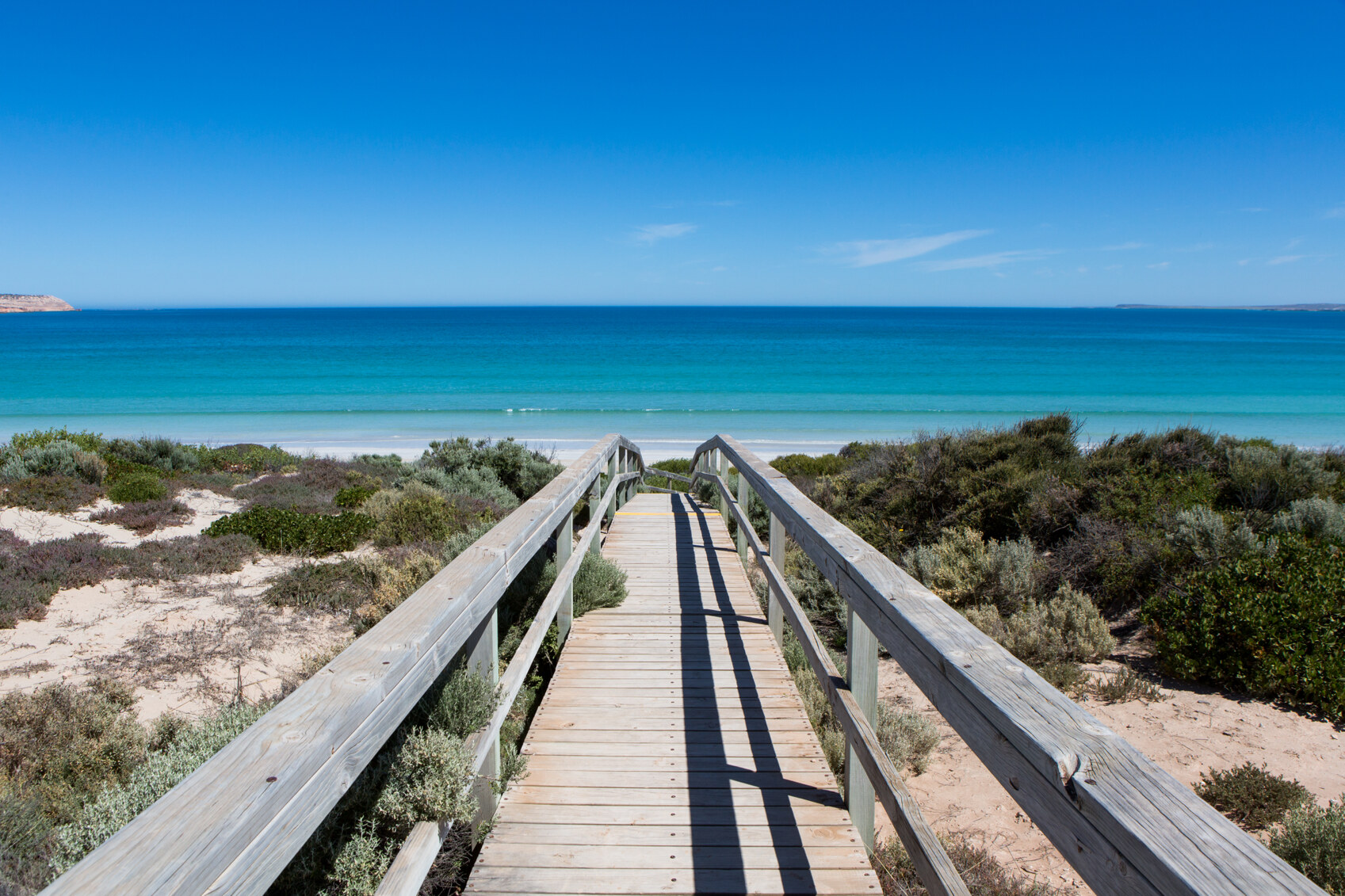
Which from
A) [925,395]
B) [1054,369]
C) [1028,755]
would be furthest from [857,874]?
[1054,369]

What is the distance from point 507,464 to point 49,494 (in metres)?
Result: 6.10

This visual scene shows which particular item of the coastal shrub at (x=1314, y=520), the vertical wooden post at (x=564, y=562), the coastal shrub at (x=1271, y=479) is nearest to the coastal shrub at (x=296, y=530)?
the vertical wooden post at (x=564, y=562)

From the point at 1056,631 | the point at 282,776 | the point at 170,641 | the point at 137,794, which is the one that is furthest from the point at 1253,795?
the point at 170,641

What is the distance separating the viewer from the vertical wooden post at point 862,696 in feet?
8.03

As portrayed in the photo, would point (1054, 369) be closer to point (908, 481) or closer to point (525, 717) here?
point (908, 481)

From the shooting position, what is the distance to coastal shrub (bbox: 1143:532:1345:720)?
445 cm

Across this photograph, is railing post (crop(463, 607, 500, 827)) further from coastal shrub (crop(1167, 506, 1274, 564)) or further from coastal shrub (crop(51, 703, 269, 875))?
coastal shrub (crop(1167, 506, 1274, 564))

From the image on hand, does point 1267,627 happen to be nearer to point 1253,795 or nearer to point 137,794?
point 1253,795

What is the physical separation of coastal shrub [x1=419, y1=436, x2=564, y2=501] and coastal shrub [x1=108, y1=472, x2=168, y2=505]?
3.89m

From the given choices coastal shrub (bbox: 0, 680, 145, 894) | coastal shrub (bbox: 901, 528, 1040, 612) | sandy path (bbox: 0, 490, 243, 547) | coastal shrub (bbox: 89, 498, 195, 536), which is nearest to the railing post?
coastal shrub (bbox: 0, 680, 145, 894)

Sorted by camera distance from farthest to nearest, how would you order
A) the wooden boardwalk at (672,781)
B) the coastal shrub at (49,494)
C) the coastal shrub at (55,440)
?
the coastal shrub at (55,440) < the coastal shrub at (49,494) < the wooden boardwalk at (672,781)

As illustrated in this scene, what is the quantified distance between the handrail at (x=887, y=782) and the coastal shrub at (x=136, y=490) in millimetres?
9760

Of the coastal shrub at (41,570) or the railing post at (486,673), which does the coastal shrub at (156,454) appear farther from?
the railing post at (486,673)

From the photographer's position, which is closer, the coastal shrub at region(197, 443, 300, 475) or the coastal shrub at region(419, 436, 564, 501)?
the coastal shrub at region(419, 436, 564, 501)
